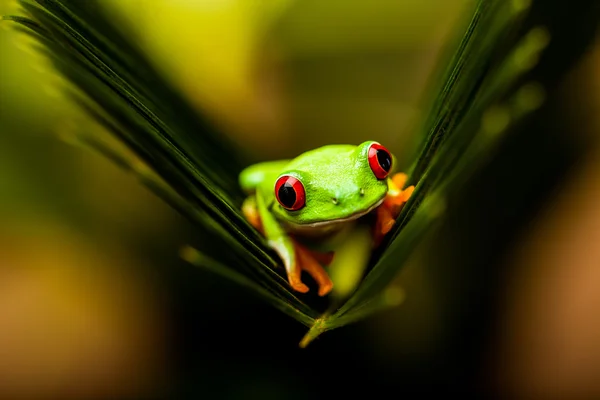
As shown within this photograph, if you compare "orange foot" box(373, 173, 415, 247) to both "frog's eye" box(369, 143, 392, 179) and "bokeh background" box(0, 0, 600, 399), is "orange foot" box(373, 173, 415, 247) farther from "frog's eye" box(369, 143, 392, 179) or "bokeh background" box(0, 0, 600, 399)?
"bokeh background" box(0, 0, 600, 399)

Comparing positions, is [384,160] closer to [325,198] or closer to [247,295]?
[325,198]

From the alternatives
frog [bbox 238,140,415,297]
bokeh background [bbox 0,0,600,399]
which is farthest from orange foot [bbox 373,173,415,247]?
bokeh background [bbox 0,0,600,399]

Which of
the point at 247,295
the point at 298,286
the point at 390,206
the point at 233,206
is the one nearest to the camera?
the point at 233,206

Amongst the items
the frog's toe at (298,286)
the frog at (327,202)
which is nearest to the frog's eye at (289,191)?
the frog at (327,202)

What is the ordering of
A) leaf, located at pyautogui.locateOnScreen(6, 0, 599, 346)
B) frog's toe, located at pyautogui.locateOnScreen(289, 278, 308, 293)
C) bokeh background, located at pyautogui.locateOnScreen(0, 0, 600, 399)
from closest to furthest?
leaf, located at pyautogui.locateOnScreen(6, 0, 599, 346) → frog's toe, located at pyautogui.locateOnScreen(289, 278, 308, 293) → bokeh background, located at pyautogui.locateOnScreen(0, 0, 600, 399)

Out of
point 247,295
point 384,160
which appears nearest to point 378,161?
point 384,160

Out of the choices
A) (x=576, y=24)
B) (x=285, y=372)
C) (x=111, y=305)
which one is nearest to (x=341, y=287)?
(x=285, y=372)

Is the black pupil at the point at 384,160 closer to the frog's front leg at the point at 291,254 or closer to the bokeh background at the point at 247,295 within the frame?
the frog's front leg at the point at 291,254
